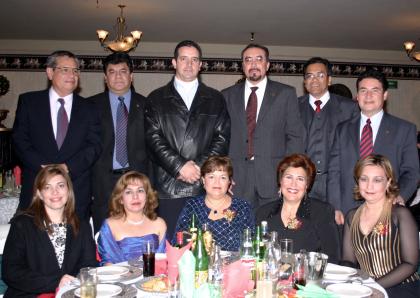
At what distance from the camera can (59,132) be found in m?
3.78

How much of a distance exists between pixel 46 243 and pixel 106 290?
0.81m

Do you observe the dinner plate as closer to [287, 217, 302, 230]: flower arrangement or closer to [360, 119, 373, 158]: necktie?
[287, 217, 302, 230]: flower arrangement

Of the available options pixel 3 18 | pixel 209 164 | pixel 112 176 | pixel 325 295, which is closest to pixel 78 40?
pixel 3 18

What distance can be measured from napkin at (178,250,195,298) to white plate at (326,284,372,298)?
0.62m

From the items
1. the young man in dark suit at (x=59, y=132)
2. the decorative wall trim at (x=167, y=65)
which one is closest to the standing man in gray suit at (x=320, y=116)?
the young man in dark suit at (x=59, y=132)

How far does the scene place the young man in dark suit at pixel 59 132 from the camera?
12.2ft

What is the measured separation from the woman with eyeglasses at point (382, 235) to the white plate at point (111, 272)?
1291 millimetres

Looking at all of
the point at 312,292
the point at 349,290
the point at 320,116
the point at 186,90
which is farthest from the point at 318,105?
the point at 312,292

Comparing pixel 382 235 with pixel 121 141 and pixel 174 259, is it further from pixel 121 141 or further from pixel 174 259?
pixel 121 141

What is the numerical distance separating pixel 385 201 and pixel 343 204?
788 mm

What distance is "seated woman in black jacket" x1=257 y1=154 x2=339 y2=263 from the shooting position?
3.05 m

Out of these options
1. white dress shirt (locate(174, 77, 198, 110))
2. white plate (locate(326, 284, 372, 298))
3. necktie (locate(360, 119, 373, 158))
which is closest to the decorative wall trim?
white dress shirt (locate(174, 77, 198, 110))

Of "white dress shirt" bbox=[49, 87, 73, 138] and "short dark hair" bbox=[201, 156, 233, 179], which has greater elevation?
"white dress shirt" bbox=[49, 87, 73, 138]

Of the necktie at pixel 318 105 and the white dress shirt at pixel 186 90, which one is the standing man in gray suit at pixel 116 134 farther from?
the necktie at pixel 318 105
